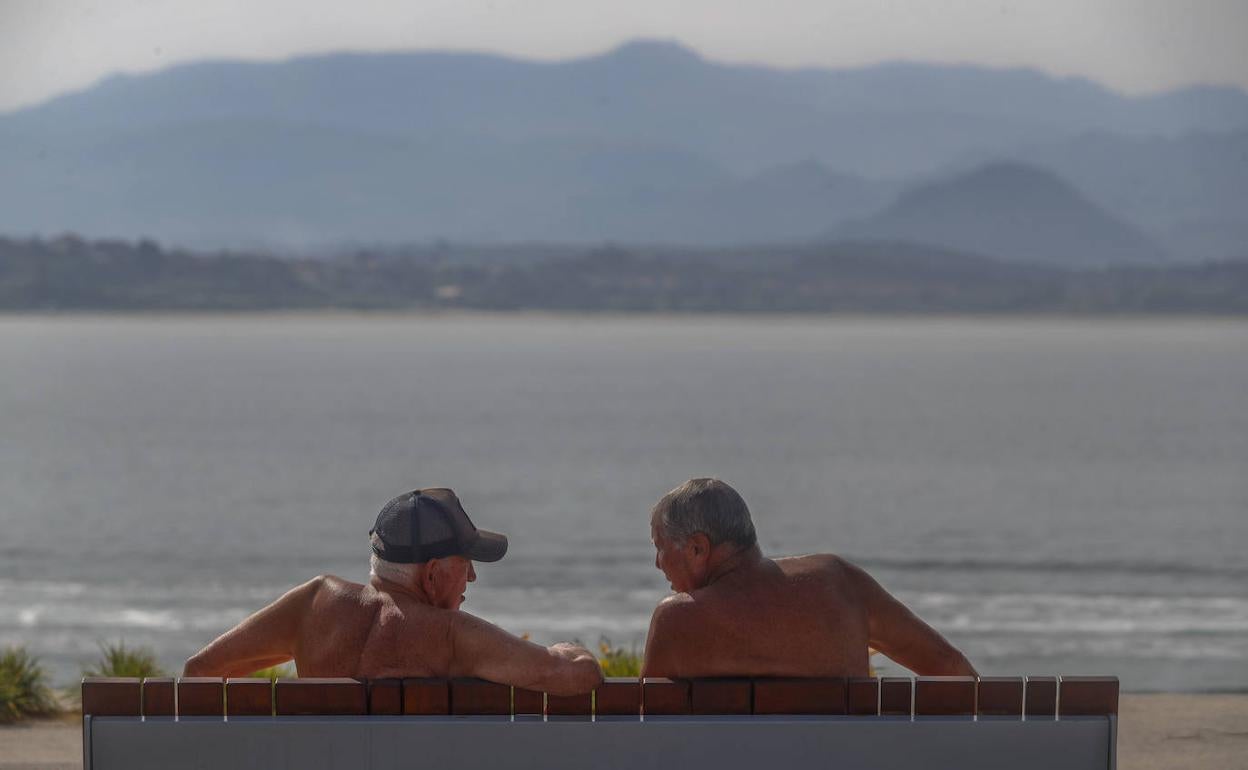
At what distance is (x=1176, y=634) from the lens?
22.5m

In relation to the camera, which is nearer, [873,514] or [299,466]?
[873,514]

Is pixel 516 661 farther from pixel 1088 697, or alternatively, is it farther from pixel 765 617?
pixel 1088 697

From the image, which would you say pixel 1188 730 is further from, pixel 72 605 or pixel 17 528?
pixel 17 528

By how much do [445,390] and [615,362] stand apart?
48772 millimetres

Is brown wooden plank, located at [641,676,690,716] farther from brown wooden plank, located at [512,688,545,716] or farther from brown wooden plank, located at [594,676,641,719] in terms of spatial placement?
brown wooden plank, located at [512,688,545,716]

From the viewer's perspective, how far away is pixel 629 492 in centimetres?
5275

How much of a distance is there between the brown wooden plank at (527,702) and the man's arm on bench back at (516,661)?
2 cm

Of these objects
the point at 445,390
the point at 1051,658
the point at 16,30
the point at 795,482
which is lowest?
the point at 1051,658

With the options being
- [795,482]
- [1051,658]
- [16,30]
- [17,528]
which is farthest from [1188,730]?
[16,30]

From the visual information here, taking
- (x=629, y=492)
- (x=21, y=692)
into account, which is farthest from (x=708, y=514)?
(x=629, y=492)

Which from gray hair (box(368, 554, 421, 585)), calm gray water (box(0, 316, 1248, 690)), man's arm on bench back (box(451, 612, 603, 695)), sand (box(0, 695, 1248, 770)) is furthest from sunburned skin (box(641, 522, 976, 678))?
calm gray water (box(0, 316, 1248, 690))

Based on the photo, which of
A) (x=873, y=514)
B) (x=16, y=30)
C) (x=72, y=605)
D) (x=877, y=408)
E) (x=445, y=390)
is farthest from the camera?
(x=16, y=30)

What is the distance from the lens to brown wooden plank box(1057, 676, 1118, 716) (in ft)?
10.3

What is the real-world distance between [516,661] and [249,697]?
1.60 feet
